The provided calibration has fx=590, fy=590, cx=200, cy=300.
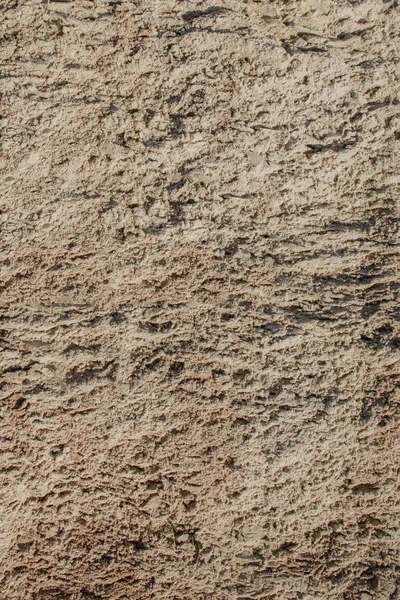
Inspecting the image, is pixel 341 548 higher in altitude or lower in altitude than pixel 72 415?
lower

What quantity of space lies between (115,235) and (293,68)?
1.76 ft

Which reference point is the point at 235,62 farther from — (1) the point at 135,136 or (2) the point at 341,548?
(2) the point at 341,548

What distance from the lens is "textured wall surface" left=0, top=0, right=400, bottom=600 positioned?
46.7 inches

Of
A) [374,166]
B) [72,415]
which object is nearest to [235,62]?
[374,166]

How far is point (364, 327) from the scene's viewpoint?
1.25 meters

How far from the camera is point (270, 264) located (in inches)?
49.4

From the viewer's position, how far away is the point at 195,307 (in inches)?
48.3

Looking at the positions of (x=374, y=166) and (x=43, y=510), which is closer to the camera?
(x=43, y=510)

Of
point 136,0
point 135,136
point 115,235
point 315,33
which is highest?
point 136,0

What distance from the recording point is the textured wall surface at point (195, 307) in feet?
3.89

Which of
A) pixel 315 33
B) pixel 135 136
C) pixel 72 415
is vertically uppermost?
pixel 315 33

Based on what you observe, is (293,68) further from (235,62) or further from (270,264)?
(270,264)

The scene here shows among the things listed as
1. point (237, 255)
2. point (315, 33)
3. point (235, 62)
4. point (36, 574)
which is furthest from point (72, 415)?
point (315, 33)

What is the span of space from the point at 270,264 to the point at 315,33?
1.77ft
